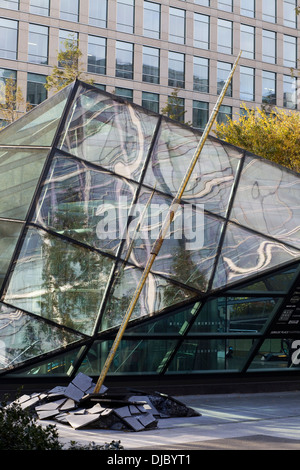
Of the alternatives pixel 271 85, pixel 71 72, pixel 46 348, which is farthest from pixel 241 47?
pixel 46 348

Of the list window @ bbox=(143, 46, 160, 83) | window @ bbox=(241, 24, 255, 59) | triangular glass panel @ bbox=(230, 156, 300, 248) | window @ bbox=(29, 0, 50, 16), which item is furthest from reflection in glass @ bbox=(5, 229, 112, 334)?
window @ bbox=(241, 24, 255, 59)

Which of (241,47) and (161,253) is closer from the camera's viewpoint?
(161,253)

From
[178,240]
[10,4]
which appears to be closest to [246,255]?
[178,240]

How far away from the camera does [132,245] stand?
15914mm

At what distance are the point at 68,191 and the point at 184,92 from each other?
41614 millimetres

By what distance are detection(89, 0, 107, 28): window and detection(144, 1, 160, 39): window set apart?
3.73 m

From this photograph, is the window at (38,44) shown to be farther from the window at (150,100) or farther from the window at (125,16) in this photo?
the window at (150,100)

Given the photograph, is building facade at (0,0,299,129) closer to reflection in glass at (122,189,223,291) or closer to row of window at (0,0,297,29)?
row of window at (0,0,297,29)

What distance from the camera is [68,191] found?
50.9ft

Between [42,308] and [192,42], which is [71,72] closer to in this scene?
[192,42]

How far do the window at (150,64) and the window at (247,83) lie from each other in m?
8.03

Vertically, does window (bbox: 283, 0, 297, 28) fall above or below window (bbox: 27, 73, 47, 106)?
above

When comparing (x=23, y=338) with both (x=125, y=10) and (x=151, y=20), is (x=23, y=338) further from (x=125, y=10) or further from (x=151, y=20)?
(x=151, y=20)

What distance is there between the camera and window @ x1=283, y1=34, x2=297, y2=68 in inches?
2367
